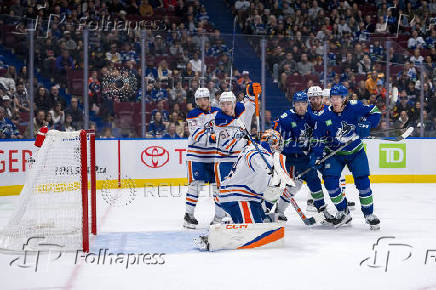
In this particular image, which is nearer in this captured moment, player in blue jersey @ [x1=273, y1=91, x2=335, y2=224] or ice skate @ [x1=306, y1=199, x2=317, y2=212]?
player in blue jersey @ [x1=273, y1=91, x2=335, y2=224]

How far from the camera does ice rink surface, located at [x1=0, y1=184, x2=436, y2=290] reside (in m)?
3.87

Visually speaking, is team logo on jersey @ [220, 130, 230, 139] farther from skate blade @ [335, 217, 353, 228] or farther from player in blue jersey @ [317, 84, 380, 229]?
skate blade @ [335, 217, 353, 228]

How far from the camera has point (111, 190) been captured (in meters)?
9.67

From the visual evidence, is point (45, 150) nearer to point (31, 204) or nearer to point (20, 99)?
point (31, 204)

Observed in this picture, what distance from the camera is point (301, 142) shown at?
6117mm

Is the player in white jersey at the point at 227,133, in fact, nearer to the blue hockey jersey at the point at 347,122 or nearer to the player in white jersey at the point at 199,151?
the player in white jersey at the point at 199,151

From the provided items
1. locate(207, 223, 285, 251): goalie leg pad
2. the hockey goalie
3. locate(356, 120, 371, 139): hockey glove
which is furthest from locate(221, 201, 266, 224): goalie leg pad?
locate(356, 120, 371, 139): hockey glove

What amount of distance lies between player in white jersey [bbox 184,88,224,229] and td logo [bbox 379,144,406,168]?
199 inches

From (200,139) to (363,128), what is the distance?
58.9 inches

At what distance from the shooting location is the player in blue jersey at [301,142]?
610 cm

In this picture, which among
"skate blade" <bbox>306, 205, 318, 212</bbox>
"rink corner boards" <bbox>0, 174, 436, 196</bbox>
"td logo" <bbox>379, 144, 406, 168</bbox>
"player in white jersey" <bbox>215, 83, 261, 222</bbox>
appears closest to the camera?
"player in white jersey" <bbox>215, 83, 261, 222</bbox>

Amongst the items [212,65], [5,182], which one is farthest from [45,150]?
[212,65]

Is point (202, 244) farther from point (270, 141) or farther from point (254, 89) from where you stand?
point (254, 89)

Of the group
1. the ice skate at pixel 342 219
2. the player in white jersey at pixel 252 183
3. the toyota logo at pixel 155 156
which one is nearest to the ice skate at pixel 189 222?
the player in white jersey at pixel 252 183
